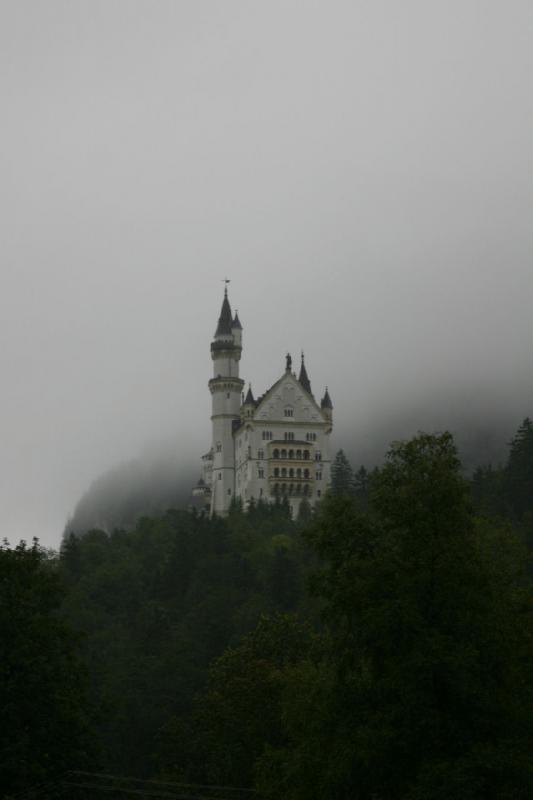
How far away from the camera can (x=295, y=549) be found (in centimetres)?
11450

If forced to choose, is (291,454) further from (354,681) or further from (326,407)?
(354,681)

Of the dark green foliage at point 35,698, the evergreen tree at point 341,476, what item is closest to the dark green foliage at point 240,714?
the dark green foliage at point 35,698

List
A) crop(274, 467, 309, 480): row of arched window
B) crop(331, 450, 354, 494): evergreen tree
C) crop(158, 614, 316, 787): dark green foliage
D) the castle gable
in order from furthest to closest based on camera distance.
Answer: the castle gable < crop(274, 467, 309, 480): row of arched window < crop(331, 450, 354, 494): evergreen tree < crop(158, 614, 316, 787): dark green foliage

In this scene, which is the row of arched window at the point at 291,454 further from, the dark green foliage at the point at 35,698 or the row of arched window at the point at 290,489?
the dark green foliage at the point at 35,698

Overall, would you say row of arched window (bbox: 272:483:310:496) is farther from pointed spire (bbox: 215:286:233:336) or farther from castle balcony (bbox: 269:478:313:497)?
pointed spire (bbox: 215:286:233:336)

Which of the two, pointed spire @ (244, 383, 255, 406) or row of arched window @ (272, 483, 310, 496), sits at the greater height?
pointed spire @ (244, 383, 255, 406)

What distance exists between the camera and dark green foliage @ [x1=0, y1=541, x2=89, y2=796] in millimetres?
50094

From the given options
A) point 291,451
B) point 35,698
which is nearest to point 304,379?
point 291,451

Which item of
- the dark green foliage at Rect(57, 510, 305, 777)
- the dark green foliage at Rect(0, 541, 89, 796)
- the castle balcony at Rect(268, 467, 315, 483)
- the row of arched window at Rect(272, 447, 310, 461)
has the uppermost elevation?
the row of arched window at Rect(272, 447, 310, 461)

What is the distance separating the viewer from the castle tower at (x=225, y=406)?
15362 centimetres

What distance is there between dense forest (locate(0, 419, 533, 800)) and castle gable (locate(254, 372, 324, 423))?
72.7 metres

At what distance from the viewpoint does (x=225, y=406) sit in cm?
15612

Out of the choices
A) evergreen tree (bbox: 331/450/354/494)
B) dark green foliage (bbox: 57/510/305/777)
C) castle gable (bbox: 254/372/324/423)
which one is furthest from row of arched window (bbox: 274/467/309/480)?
dark green foliage (bbox: 57/510/305/777)

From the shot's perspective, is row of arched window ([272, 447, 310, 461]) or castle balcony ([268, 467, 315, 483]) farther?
row of arched window ([272, 447, 310, 461])
